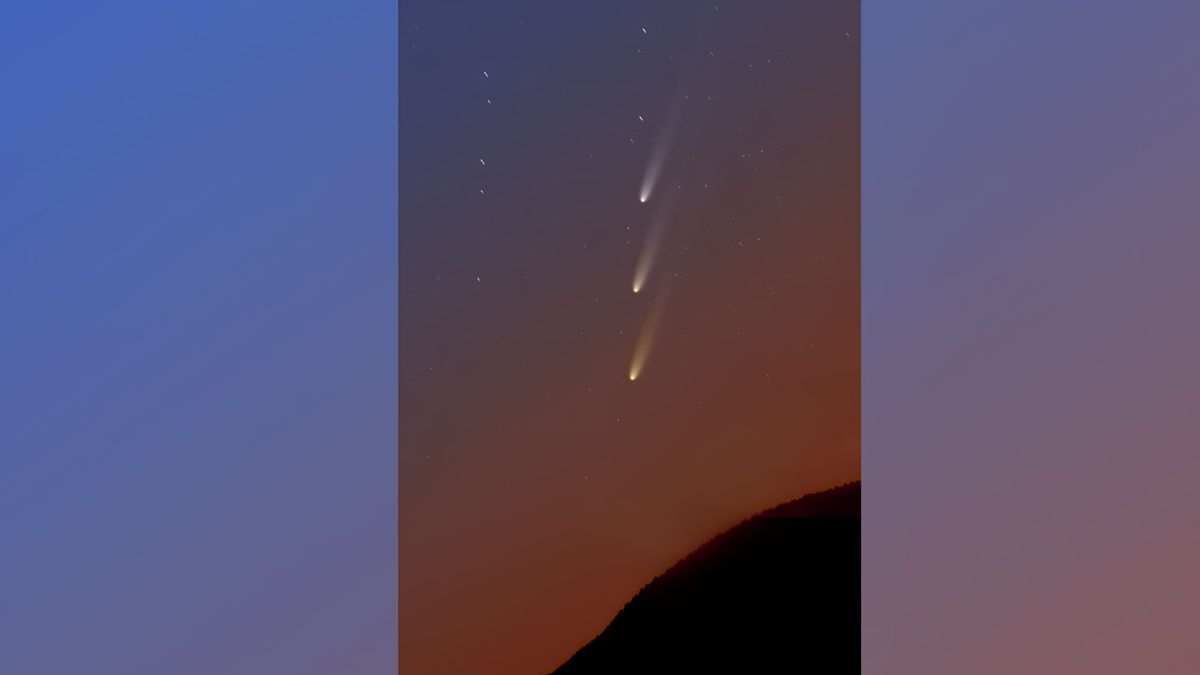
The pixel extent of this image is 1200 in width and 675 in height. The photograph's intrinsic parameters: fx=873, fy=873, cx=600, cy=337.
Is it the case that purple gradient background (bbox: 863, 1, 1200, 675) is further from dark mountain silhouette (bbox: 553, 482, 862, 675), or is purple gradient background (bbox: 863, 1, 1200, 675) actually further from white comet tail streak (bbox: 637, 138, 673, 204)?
white comet tail streak (bbox: 637, 138, 673, 204)

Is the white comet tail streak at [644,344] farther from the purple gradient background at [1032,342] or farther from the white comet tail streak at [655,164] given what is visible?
the purple gradient background at [1032,342]

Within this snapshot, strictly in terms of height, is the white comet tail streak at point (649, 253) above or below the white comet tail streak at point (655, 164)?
below

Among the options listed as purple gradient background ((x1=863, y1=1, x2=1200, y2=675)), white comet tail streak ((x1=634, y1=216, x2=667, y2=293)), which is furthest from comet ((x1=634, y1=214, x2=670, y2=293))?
purple gradient background ((x1=863, y1=1, x2=1200, y2=675))

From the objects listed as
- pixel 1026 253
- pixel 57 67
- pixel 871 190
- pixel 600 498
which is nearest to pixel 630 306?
pixel 600 498

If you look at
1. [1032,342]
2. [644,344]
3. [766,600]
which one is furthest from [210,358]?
[1032,342]

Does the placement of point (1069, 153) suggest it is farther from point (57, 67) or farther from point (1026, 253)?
point (57, 67)

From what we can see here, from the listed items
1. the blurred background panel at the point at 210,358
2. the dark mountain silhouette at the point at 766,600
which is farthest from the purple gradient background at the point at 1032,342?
the blurred background panel at the point at 210,358
